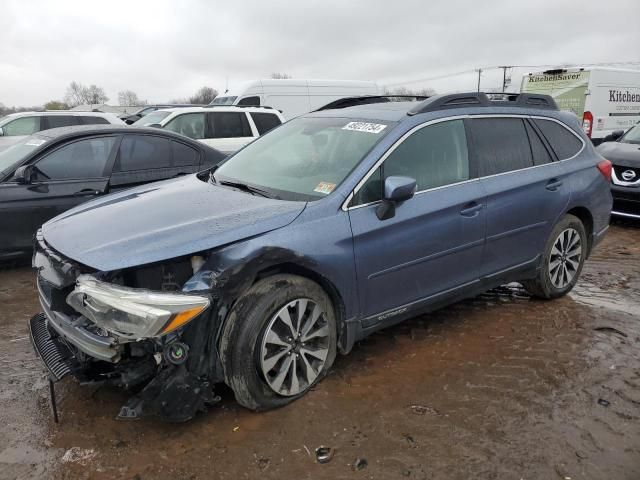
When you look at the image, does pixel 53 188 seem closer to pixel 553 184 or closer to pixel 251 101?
pixel 553 184

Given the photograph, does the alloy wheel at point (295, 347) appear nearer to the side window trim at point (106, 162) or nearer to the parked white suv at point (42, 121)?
the side window trim at point (106, 162)

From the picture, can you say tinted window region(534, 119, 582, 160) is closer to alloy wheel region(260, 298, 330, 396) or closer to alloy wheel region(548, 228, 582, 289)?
alloy wheel region(548, 228, 582, 289)

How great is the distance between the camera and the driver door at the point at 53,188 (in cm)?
513

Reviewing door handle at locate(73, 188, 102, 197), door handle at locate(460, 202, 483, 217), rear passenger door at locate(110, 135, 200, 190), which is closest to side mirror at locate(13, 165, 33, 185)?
door handle at locate(73, 188, 102, 197)

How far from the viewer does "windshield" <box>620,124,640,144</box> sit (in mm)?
8657

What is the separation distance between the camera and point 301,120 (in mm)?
4270

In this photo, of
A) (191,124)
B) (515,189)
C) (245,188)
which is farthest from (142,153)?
(191,124)

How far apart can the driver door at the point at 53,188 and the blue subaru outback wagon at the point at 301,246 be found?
2019mm

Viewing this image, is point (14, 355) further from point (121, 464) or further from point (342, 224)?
point (342, 224)

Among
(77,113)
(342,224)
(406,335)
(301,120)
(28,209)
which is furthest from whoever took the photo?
(77,113)

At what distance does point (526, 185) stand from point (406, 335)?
1508 millimetres

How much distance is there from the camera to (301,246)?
2.93m

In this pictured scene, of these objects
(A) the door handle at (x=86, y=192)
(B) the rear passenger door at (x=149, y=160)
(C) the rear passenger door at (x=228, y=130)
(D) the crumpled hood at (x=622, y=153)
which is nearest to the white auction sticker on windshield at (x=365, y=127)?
(B) the rear passenger door at (x=149, y=160)

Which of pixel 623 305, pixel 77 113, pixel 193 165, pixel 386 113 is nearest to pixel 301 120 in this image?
pixel 386 113
